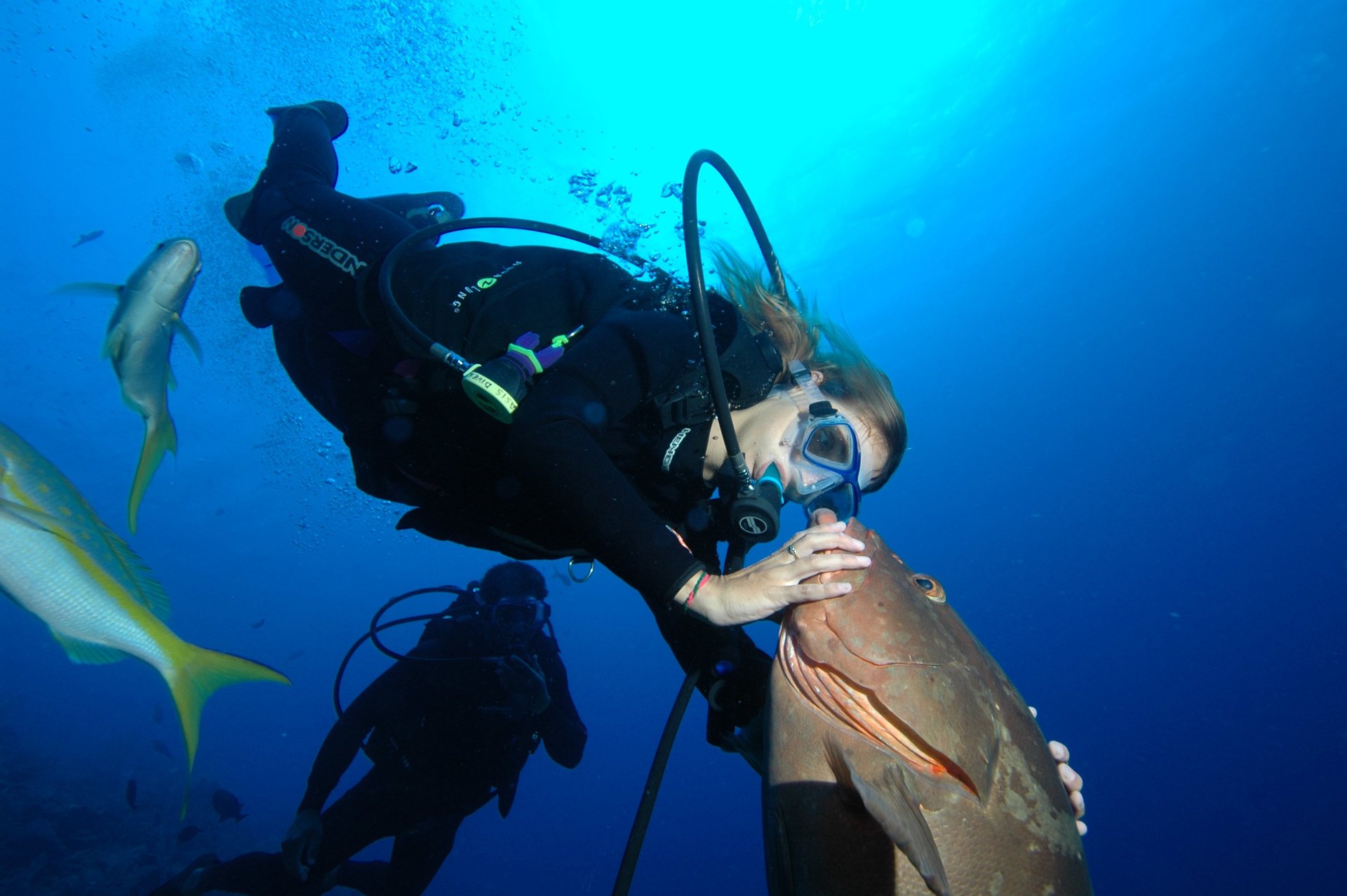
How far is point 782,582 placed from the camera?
142 centimetres

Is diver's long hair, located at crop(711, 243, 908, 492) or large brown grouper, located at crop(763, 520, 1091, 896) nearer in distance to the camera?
large brown grouper, located at crop(763, 520, 1091, 896)

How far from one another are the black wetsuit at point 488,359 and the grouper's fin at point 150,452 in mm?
674

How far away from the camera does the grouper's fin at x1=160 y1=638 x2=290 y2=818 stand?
143cm

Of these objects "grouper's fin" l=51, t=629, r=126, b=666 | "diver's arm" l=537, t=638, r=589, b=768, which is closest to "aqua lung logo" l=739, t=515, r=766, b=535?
"grouper's fin" l=51, t=629, r=126, b=666

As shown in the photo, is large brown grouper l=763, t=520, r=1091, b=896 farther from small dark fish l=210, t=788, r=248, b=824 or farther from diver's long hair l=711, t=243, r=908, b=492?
small dark fish l=210, t=788, r=248, b=824

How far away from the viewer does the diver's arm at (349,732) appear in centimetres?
487

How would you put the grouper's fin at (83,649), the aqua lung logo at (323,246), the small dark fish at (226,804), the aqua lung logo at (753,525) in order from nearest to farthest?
the grouper's fin at (83,649) → the aqua lung logo at (753,525) → the aqua lung logo at (323,246) → the small dark fish at (226,804)

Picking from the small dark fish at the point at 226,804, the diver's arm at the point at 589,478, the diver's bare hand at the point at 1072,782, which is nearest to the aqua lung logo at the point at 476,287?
the diver's arm at the point at 589,478

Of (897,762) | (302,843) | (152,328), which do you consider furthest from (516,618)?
(897,762)

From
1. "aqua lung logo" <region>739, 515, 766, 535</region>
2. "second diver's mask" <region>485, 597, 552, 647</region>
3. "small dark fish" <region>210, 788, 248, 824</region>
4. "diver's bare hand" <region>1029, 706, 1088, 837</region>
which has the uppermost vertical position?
"second diver's mask" <region>485, 597, 552, 647</region>

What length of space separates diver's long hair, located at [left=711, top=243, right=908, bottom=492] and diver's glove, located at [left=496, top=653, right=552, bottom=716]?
3.68 m

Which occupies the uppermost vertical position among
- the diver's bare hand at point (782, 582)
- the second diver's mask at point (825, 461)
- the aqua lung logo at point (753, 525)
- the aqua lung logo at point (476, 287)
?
the aqua lung logo at point (476, 287)

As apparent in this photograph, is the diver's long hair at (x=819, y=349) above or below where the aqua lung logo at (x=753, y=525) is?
above

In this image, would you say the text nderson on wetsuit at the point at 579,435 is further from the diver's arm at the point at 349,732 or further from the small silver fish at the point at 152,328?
the diver's arm at the point at 349,732
